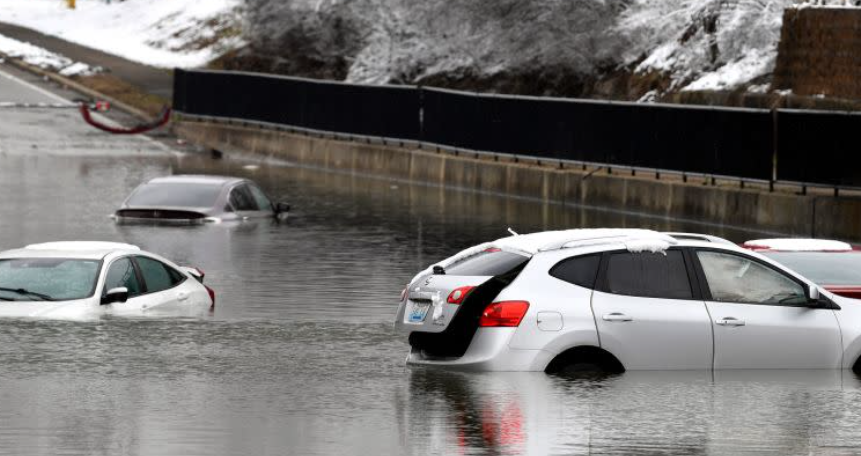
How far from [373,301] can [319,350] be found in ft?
16.7

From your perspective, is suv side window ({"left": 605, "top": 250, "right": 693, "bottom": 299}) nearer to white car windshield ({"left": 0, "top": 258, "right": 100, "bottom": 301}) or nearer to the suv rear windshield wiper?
white car windshield ({"left": 0, "top": 258, "right": 100, "bottom": 301})

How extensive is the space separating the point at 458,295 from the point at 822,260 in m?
4.20

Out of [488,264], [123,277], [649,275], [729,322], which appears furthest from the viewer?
[123,277]

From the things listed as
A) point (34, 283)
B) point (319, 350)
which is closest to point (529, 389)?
point (319, 350)

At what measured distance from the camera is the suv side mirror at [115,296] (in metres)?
17.8

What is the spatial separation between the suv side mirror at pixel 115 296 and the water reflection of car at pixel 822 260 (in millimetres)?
5346

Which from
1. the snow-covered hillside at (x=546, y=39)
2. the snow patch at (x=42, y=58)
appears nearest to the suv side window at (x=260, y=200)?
the snow-covered hillside at (x=546, y=39)

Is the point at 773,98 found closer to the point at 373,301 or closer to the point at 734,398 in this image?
the point at 373,301

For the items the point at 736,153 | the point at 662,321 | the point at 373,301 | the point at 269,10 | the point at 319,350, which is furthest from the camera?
the point at 269,10

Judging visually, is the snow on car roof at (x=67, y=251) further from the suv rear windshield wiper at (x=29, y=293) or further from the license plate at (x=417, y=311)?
the license plate at (x=417, y=311)

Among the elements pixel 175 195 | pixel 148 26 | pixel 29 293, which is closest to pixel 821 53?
pixel 175 195

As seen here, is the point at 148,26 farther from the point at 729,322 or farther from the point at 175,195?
the point at 729,322

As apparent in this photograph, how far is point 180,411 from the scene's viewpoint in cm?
1333

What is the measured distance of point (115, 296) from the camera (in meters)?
17.9
